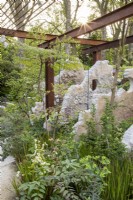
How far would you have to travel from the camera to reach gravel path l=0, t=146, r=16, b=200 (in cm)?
318

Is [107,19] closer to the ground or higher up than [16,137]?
higher up

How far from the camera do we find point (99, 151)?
11.2 ft

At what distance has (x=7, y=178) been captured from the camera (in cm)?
379

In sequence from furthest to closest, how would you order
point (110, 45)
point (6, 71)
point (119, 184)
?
point (6, 71)
point (110, 45)
point (119, 184)

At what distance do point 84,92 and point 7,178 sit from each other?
3.20 m

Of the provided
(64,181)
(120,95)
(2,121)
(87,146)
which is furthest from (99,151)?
(2,121)

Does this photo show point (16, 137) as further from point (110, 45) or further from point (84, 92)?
point (110, 45)

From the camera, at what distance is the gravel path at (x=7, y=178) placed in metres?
3.18

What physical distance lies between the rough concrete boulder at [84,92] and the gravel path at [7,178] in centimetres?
166

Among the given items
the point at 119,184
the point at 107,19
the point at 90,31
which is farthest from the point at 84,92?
the point at 119,184

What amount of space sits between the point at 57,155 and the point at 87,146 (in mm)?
1002

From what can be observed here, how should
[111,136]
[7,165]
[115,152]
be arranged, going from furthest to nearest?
1. [7,165]
2. [111,136]
3. [115,152]

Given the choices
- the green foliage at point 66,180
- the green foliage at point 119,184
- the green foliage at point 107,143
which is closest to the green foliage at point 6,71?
the green foliage at point 107,143

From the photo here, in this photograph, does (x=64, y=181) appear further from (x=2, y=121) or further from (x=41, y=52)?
(x=2, y=121)
